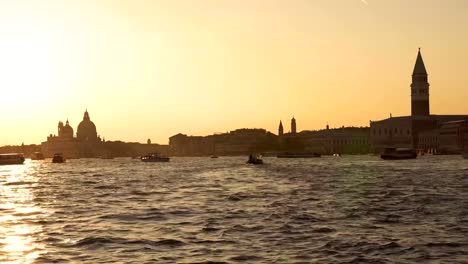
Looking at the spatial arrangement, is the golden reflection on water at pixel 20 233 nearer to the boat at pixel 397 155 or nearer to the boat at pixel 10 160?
the boat at pixel 397 155

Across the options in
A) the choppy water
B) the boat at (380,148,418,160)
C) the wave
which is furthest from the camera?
the boat at (380,148,418,160)

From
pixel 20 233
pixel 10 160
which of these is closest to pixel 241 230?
pixel 20 233

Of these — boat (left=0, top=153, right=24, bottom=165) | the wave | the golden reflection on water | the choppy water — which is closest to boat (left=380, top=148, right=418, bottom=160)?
boat (left=0, top=153, right=24, bottom=165)

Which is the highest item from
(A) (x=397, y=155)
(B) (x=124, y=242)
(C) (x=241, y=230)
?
(A) (x=397, y=155)

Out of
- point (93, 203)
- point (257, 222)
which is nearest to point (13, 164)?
point (93, 203)

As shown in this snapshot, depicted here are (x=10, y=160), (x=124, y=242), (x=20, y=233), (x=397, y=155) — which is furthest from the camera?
(x=10, y=160)

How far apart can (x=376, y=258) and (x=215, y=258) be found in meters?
3.80

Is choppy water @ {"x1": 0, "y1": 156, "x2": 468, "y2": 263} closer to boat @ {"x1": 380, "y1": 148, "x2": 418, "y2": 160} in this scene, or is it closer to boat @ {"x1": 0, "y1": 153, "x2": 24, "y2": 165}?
boat @ {"x1": 380, "y1": 148, "x2": 418, "y2": 160}

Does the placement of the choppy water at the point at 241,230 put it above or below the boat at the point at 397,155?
below

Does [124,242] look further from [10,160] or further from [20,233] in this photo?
[10,160]

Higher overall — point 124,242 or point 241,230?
point 241,230

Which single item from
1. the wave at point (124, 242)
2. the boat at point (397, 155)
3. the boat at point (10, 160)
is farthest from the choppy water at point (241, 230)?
the boat at point (10, 160)

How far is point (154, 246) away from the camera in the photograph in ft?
65.7

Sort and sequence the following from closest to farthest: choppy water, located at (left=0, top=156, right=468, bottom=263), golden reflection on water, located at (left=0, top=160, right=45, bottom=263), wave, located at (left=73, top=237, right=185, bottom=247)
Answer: choppy water, located at (left=0, top=156, right=468, bottom=263) < golden reflection on water, located at (left=0, top=160, right=45, bottom=263) < wave, located at (left=73, top=237, right=185, bottom=247)
